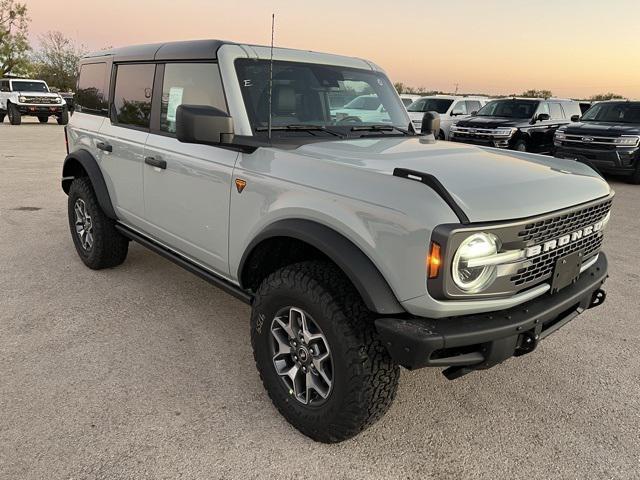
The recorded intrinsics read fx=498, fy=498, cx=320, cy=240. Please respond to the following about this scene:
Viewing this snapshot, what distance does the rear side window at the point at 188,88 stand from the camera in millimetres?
2996

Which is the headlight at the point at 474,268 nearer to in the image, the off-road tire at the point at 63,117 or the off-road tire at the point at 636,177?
the off-road tire at the point at 636,177

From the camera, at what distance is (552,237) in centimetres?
228

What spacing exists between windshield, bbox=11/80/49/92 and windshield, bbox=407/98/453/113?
1698 cm

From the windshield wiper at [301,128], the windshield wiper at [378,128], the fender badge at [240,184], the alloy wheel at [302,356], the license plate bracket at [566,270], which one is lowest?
the alloy wheel at [302,356]

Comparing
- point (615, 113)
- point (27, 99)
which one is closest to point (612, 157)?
point (615, 113)

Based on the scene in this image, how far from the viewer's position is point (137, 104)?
3.78 m

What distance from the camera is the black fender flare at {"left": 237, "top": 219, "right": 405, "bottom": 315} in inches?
80.4

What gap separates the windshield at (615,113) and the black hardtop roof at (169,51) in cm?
1156

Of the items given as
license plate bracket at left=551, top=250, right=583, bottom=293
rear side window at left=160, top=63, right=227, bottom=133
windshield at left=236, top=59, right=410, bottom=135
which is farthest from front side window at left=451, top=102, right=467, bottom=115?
license plate bracket at left=551, top=250, right=583, bottom=293

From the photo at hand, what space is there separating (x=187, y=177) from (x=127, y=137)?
1.00 m

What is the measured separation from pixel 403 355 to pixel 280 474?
820 millimetres

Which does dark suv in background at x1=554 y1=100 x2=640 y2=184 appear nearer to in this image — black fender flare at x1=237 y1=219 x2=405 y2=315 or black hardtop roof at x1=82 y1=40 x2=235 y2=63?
black hardtop roof at x1=82 y1=40 x2=235 y2=63

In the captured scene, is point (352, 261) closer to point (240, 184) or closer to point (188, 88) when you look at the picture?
point (240, 184)

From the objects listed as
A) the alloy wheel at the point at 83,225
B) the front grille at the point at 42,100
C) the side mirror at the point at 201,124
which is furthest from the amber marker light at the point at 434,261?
the front grille at the point at 42,100
